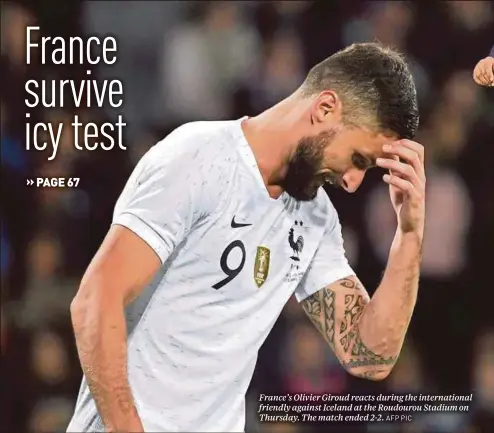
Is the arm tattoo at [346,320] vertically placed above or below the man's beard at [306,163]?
below

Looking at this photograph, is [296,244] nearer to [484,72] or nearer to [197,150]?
[197,150]

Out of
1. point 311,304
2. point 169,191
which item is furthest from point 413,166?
point 169,191

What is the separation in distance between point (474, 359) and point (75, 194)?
1.16 metres

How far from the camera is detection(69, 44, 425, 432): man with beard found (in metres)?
1.25

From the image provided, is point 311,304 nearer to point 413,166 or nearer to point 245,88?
point 413,166

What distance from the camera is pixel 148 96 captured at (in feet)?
6.89

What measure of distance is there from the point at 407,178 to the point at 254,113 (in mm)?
771

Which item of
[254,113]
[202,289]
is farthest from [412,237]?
[254,113]

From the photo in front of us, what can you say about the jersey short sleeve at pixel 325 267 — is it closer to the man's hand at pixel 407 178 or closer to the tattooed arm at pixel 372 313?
the tattooed arm at pixel 372 313

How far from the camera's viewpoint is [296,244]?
148 centimetres

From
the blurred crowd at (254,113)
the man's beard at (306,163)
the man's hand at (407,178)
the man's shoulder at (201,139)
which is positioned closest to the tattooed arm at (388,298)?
the man's hand at (407,178)

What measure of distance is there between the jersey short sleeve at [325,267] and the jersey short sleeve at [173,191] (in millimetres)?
302

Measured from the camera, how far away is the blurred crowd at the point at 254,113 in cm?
208

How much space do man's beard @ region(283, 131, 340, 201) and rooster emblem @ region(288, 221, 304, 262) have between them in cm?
7
